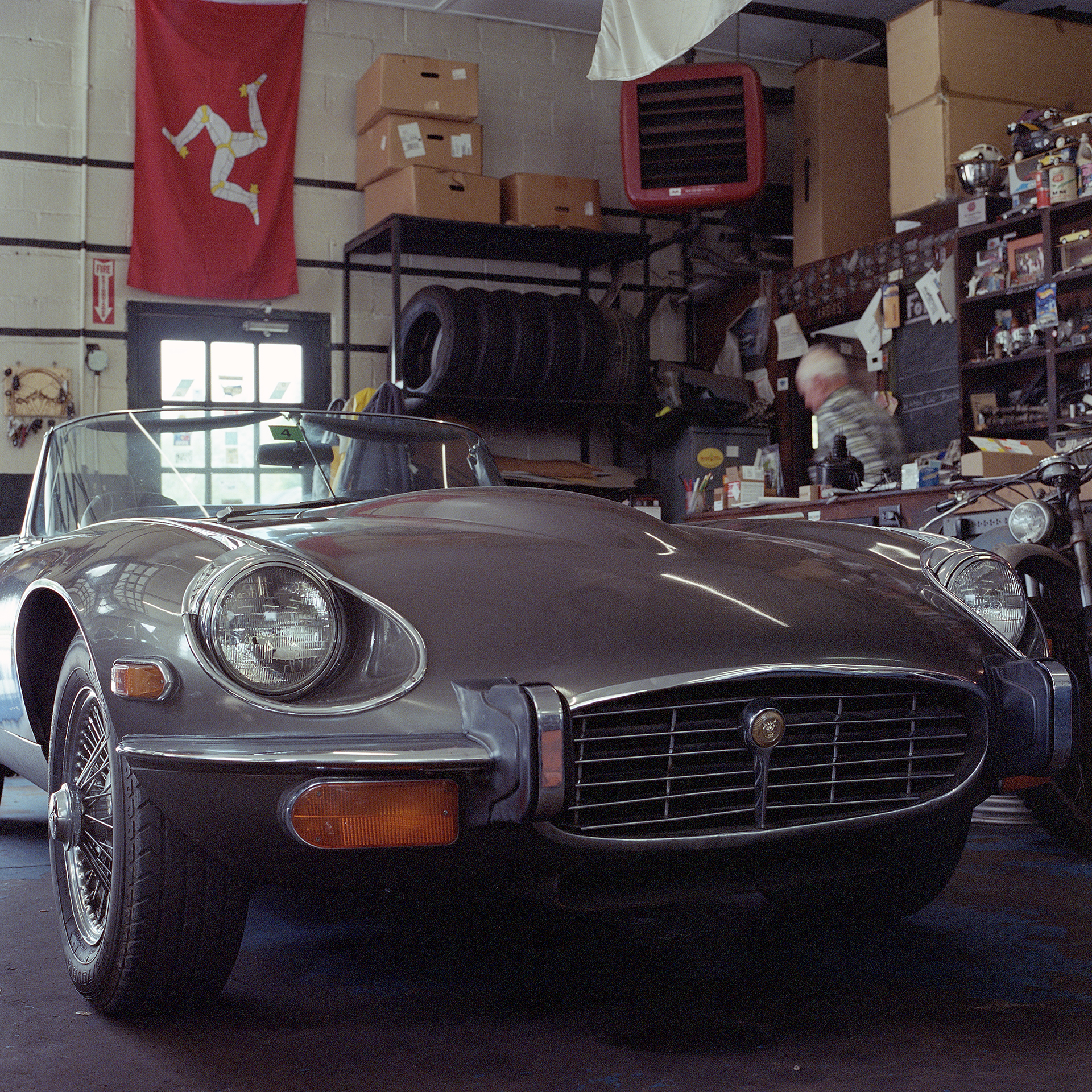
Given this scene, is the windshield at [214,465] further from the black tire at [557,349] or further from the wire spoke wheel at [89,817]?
the black tire at [557,349]

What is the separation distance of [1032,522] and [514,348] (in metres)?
4.01

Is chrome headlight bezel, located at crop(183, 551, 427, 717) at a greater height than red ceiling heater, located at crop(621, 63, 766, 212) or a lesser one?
lesser

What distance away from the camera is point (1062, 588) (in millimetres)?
3107

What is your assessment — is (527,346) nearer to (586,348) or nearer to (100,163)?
(586,348)

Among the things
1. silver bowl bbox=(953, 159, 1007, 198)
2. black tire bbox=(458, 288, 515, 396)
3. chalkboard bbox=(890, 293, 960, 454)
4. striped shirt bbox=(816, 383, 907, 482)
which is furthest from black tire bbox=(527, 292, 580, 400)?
silver bowl bbox=(953, 159, 1007, 198)

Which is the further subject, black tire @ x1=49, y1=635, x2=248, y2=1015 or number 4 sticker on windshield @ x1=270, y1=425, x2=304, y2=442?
number 4 sticker on windshield @ x1=270, y1=425, x2=304, y2=442

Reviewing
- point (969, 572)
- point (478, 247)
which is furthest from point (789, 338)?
point (969, 572)

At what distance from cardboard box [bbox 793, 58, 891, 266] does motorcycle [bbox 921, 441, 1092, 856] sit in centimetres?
406

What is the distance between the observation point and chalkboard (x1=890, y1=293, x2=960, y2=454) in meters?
6.27

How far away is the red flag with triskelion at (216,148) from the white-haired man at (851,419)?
10.1 ft

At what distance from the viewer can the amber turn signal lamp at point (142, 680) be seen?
1562 mm

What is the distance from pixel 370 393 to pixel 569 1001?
5125 millimetres

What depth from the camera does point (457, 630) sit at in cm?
159

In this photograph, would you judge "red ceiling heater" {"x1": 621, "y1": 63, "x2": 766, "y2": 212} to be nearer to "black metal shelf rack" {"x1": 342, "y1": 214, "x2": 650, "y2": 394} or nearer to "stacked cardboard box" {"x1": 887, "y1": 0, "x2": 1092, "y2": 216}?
"black metal shelf rack" {"x1": 342, "y1": 214, "x2": 650, "y2": 394}
